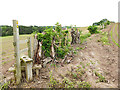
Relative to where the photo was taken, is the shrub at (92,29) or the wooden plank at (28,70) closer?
the wooden plank at (28,70)

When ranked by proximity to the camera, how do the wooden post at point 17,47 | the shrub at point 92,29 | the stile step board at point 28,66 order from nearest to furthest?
the wooden post at point 17,47
the stile step board at point 28,66
the shrub at point 92,29

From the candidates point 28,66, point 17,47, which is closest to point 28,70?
point 28,66

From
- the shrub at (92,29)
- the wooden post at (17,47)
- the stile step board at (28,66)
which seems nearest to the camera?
the wooden post at (17,47)

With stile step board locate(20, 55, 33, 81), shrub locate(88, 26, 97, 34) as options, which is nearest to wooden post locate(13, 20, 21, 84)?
stile step board locate(20, 55, 33, 81)

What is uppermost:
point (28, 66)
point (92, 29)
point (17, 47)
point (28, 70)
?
point (92, 29)

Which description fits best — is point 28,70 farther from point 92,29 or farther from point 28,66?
point 92,29

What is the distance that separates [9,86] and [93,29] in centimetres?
1517

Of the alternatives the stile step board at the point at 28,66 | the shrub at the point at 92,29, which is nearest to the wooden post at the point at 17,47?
the stile step board at the point at 28,66

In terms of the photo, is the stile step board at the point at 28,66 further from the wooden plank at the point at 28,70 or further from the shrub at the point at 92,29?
the shrub at the point at 92,29

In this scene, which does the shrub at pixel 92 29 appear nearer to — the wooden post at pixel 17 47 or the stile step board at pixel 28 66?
the stile step board at pixel 28 66

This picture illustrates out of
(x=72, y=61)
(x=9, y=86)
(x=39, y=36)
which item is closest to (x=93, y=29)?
(x=72, y=61)

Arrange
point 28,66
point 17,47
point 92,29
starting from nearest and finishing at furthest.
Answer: point 17,47, point 28,66, point 92,29

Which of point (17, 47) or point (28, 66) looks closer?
point (17, 47)

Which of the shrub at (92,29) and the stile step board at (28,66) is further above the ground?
the shrub at (92,29)
